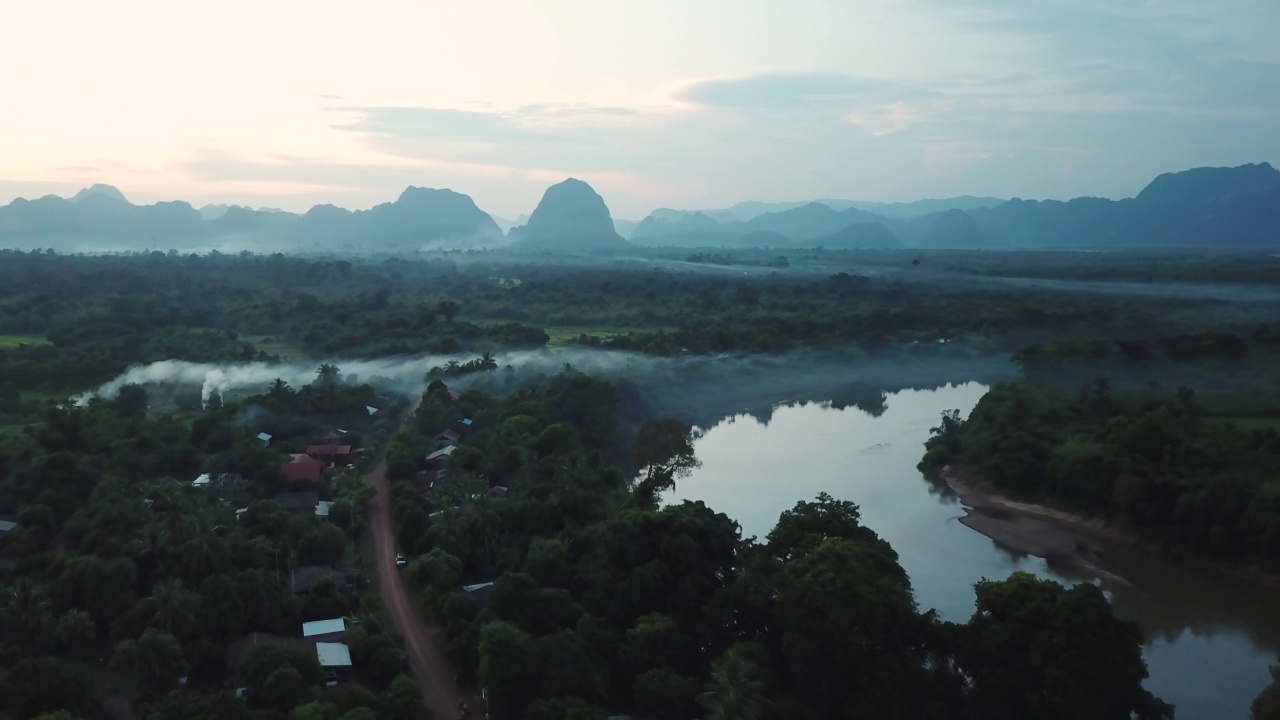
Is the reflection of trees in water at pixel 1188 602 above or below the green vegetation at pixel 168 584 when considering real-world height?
below

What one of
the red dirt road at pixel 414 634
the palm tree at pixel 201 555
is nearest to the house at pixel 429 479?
the red dirt road at pixel 414 634

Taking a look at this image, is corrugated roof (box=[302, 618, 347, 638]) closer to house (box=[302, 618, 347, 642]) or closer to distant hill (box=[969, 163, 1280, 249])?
house (box=[302, 618, 347, 642])

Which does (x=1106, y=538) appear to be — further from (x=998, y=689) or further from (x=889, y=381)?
(x=889, y=381)

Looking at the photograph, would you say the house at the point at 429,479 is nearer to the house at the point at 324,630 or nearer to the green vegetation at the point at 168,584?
the green vegetation at the point at 168,584

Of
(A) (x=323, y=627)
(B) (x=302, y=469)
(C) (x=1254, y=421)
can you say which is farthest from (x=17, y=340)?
(C) (x=1254, y=421)

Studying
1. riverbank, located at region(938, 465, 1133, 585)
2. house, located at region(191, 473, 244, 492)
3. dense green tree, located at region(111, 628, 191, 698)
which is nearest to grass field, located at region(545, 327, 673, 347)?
house, located at region(191, 473, 244, 492)
